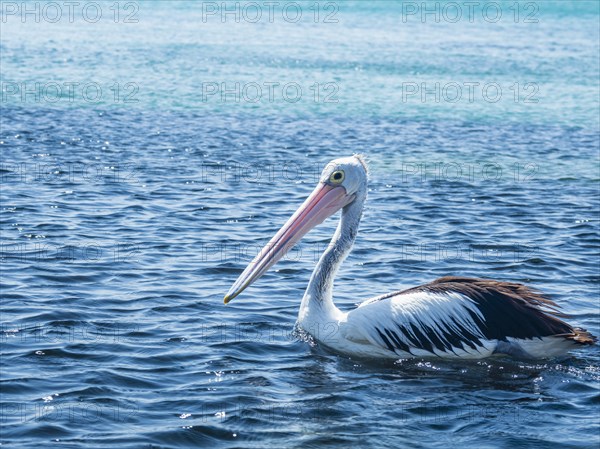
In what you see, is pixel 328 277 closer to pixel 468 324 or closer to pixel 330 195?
pixel 330 195

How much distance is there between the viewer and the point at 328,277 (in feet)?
26.5

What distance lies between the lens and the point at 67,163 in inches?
562

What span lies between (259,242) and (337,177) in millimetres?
2484

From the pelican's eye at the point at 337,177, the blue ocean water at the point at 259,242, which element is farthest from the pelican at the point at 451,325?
the pelican's eye at the point at 337,177

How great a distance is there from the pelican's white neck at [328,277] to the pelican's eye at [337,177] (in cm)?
21

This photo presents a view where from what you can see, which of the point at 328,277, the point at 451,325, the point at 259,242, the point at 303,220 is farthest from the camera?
the point at 259,242

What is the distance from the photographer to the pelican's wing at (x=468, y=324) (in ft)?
24.4

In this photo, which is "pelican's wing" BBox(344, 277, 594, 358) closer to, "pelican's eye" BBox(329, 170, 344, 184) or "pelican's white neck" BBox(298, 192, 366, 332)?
"pelican's white neck" BBox(298, 192, 366, 332)

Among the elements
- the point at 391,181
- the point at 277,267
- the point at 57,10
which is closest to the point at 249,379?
the point at 277,267

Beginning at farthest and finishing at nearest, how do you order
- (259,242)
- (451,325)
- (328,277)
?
(259,242)
(328,277)
(451,325)

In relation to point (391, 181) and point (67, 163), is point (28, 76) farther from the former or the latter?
point (391, 181)

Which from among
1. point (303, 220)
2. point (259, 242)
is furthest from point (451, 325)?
point (259, 242)

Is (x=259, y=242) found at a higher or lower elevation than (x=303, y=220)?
lower

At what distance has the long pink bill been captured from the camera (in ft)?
26.3
